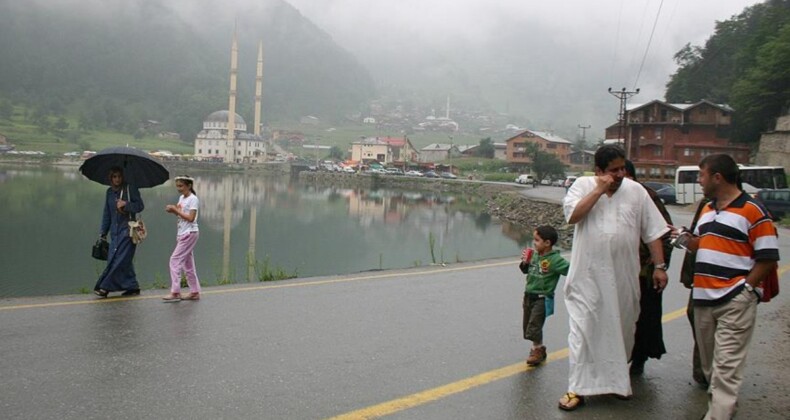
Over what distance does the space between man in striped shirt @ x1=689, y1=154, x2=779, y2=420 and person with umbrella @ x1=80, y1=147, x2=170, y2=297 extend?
5.70 meters

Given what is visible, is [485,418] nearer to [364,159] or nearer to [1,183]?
[1,183]

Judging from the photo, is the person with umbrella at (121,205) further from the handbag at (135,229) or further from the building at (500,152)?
the building at (500,152)

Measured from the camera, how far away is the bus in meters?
30.5

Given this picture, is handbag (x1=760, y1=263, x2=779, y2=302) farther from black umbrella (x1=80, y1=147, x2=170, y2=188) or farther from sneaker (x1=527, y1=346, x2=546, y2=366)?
black umbrella (x1=80, y1=147, x2=170, y2=188)

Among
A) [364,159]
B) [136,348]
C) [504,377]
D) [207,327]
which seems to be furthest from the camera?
[364,159]

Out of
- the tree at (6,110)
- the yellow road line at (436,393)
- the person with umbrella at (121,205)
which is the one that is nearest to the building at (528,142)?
the person with umbrella at (121,205)

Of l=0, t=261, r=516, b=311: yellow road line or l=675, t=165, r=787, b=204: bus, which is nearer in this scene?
l=0, t=261, r=516, b=311: yellow road line

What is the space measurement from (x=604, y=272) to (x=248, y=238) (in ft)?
82.2

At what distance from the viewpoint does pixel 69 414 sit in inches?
137

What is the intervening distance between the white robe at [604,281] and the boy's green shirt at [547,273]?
2.28 feet

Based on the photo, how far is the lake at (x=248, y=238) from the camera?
1717 centimetres

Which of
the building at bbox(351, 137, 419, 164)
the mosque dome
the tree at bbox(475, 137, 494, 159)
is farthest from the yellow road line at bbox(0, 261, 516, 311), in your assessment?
the mosque dome

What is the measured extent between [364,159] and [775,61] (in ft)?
276

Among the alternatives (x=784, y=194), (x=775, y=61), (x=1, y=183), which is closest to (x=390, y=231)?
(x=784, y=194)
